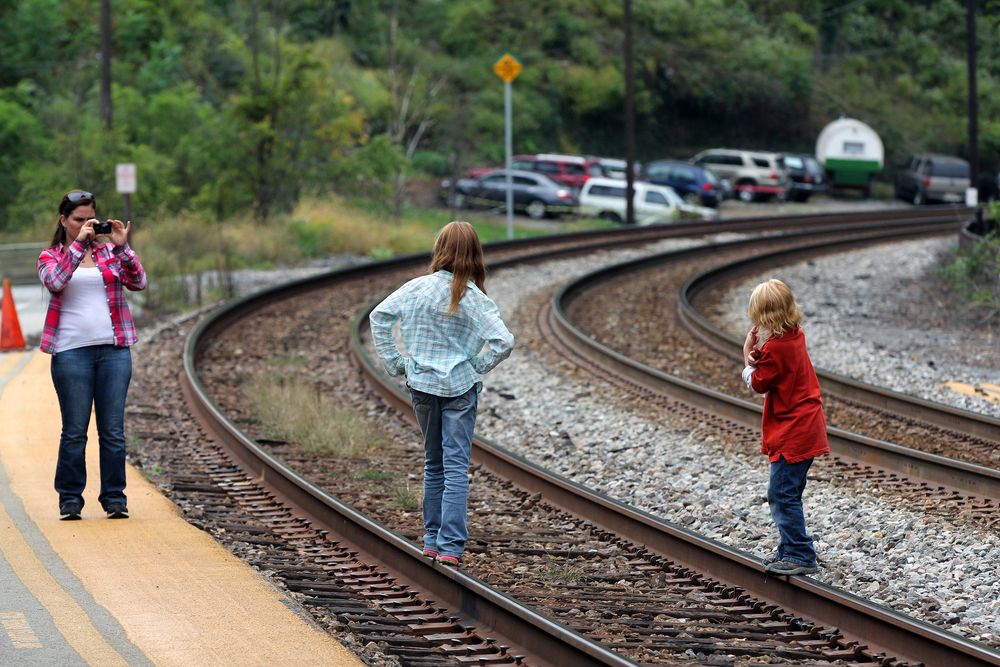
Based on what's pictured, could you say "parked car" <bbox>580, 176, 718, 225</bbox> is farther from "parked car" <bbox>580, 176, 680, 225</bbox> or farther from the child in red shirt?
the child in red shirt

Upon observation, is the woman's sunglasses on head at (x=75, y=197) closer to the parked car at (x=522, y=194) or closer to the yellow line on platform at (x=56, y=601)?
the yellow line on platform at (x=56, y=601)

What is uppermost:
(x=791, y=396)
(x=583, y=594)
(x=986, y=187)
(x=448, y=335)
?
(x=448, y=335)

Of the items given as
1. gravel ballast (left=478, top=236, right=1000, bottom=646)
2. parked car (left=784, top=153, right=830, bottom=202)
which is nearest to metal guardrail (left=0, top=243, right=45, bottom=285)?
gravel ballast (left=478, top=236, right=1000, bottom=646)

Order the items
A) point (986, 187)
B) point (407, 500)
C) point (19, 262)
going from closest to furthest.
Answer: point (407, 500) < point (19, 262) < point (986, 187)

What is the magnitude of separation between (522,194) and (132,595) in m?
33.0

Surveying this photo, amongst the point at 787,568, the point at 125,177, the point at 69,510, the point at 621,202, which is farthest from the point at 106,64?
the point at 787,568

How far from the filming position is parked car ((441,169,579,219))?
3853 centimetres

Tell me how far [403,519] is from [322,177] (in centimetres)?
2574

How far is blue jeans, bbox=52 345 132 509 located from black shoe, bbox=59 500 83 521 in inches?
0.9

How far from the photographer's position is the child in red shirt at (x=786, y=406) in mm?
6625

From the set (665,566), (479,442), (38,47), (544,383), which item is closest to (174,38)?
(38,47)

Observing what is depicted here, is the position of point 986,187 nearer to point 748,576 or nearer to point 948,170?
point 948,170

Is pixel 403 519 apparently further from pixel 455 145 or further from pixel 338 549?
pixel 455 145

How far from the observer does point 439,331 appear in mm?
6562
